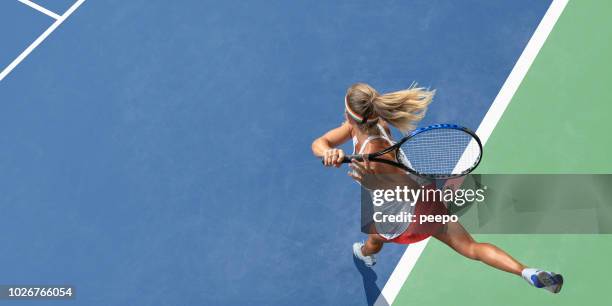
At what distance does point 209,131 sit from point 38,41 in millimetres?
2199

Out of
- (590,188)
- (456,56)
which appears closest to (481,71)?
(456,56)

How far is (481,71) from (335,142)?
241cm

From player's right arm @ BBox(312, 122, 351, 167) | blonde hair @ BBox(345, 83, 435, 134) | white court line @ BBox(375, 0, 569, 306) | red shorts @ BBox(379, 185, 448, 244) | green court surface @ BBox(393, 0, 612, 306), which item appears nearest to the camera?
blonde hair @ BBox(345, 83, 435, 134)

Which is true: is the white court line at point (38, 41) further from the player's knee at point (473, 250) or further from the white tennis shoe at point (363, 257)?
the player's knee at point (473, 250)

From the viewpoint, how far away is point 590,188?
7883 mm

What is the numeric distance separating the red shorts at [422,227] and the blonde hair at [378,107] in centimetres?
107

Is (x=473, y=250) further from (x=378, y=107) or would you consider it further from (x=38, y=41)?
(x=38, y=41)

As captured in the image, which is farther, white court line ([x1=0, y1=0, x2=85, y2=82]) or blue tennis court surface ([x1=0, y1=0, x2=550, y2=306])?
white court line ([x1=0, y1=0, x2=85, y2=82])

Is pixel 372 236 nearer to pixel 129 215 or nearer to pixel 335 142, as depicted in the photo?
pixel 335 142

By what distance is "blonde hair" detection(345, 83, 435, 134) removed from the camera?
6.23 meters

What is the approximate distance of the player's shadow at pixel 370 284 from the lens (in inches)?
293

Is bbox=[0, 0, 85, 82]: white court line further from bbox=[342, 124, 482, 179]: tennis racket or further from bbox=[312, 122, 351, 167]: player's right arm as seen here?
bbox=[342, 124, 482, 179]: tennis racket

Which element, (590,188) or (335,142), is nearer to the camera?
(335,142)

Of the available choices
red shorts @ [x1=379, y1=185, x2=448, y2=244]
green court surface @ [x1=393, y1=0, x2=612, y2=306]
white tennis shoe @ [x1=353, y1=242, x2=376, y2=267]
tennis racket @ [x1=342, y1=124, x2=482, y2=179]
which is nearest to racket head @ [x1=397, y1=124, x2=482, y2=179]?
tennis racket @ [x1=342, y1=124, x2=482, y2=179]
